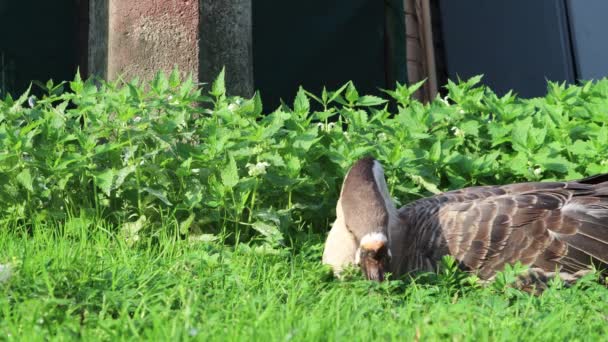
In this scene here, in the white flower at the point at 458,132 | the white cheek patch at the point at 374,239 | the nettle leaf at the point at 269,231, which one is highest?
the white flower at the point at 458,132

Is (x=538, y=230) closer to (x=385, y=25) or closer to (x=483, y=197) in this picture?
(x=483, y=197)

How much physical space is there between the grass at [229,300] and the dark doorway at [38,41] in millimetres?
4243

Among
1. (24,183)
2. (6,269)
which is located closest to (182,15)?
(24,183)

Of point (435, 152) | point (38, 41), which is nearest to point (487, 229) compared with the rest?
point (435, 152)

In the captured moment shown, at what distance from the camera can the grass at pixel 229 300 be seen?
11.9ft

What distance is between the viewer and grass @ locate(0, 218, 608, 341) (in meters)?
3.62

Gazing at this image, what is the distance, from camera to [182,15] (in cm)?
710

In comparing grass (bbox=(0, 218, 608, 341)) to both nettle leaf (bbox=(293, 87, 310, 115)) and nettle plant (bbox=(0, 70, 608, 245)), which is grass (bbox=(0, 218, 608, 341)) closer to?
nettle plant (bbox=(0, 70, 608, 245))

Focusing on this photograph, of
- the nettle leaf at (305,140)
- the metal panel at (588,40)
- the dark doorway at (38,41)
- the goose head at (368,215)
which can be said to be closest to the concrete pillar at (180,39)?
the nettle leaf at (305,140)

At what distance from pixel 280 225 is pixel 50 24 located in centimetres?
485

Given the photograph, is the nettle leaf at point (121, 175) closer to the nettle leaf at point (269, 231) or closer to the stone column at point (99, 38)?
the nettle leaf at point (269, 231)

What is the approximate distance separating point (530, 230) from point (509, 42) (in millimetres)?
5380

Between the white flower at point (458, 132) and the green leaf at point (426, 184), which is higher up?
the white flower at point (458, 132)

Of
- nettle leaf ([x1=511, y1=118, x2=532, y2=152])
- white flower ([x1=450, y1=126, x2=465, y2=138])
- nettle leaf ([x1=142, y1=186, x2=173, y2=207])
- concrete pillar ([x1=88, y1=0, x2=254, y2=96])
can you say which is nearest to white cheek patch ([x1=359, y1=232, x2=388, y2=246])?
nettle leaf ([x1=142, y1=186, x2=173, y2=207])
